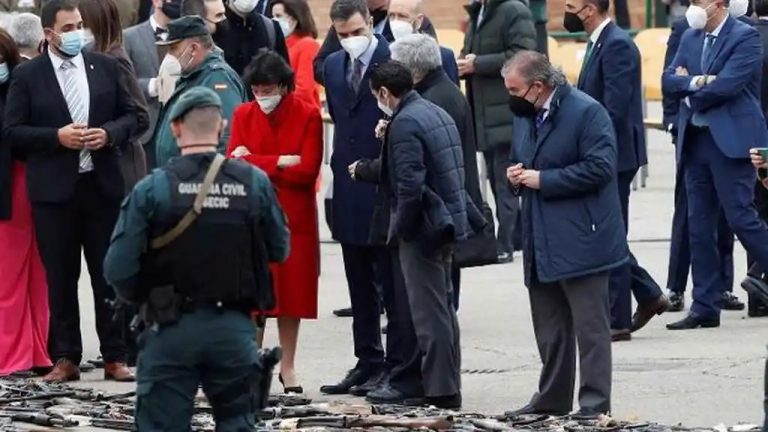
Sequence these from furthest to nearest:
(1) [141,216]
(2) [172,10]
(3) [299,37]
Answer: (3) [299,37], (2) [172,10], (1) [141,216]

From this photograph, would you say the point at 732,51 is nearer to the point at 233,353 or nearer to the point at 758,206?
the point at 758,206

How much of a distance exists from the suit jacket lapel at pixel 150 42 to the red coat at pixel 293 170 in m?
2.39

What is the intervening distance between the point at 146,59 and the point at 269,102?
8.71ft

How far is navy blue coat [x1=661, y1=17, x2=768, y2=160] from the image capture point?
45.4ft

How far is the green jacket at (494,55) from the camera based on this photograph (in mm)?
16359

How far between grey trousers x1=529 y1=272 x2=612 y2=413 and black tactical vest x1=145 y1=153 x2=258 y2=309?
8.87 feet

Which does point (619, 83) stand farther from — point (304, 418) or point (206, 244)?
point (206, 244)

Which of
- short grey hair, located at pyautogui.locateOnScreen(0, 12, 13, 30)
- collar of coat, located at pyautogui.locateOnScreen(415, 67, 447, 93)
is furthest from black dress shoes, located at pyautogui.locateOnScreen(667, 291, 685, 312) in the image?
short grey hair, located at pyautogui.locateOnScreen(0, 12, 13, 30)

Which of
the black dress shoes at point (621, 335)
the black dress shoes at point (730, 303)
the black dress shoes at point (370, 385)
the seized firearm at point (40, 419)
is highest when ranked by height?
the seized firearm at point (40, 419)

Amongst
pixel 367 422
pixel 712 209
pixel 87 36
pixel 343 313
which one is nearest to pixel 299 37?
pixel 343 313

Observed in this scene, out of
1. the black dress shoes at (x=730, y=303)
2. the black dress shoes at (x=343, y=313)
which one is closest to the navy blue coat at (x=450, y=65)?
the black dress shoes at (x=343, y=313)

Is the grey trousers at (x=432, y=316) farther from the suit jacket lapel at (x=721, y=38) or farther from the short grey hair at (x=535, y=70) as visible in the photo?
the suit jacket lapel at (x=721, y=38)

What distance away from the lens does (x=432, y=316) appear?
37.8 ft

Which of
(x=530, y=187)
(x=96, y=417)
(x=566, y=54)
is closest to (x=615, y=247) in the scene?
(x=530, y=187)
